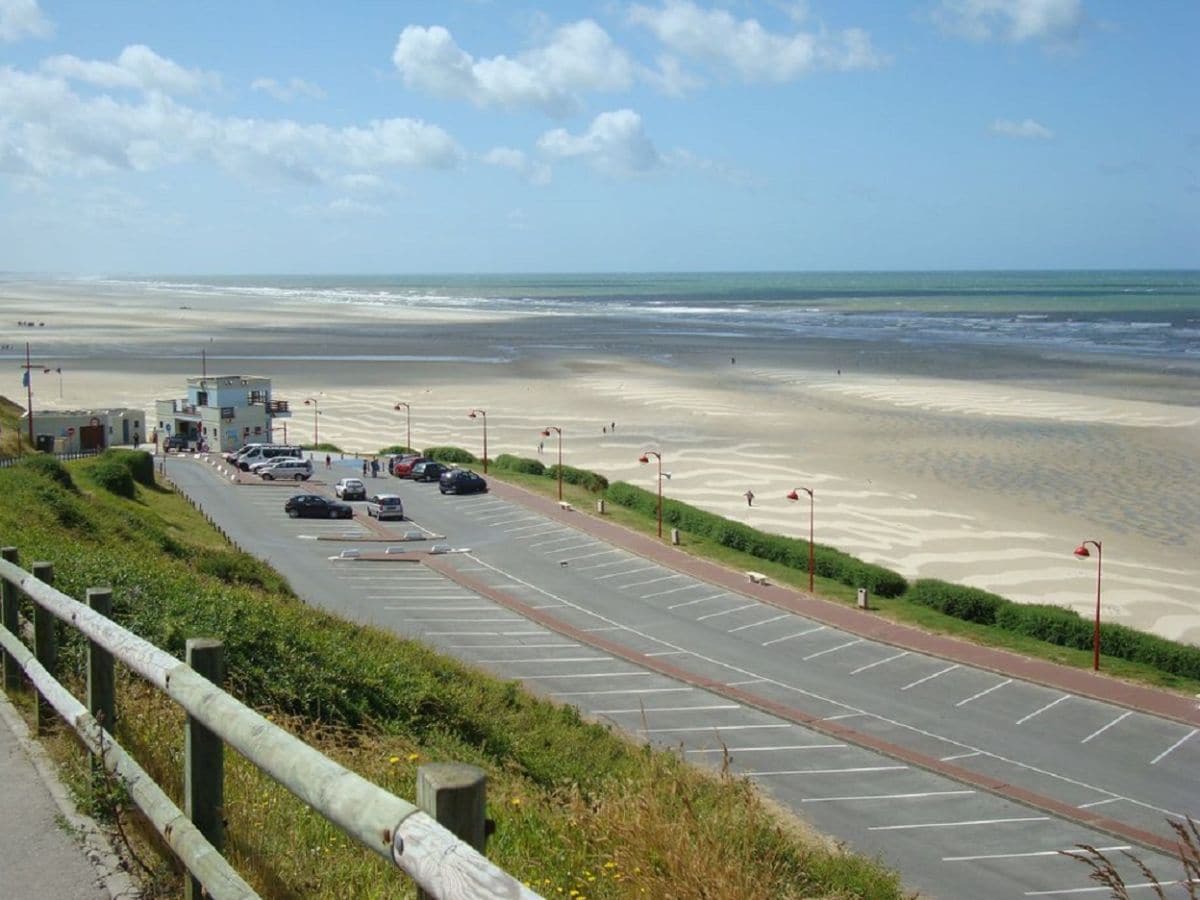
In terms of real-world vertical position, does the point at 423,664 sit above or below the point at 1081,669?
above

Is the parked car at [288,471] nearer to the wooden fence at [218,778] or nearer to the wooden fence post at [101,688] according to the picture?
the wooden fence at [218,778]

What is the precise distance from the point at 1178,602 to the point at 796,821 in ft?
79.9

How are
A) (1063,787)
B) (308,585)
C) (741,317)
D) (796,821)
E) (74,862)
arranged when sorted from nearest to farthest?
1. (74,862)
2. (796,821)
3. (1063,787)
4. (308,585)
5. (741,317)

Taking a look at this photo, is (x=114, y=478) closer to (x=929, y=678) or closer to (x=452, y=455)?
(x=452, y=455)

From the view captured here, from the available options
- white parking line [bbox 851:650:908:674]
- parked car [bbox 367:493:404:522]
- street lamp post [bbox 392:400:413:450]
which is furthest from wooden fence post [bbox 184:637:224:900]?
street lamp post [bbox 392:400:413:450]

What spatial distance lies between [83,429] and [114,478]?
22130 mm

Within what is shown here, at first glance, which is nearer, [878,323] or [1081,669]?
[1081,669]

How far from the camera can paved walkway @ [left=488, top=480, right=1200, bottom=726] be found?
28578 mm

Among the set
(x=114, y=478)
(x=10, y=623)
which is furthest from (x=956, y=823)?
(x=114, y=478)

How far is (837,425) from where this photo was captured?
7538 cm

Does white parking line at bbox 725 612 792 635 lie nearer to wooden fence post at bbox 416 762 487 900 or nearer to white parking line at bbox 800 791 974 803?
white parking line at bbox 800 791 974 803

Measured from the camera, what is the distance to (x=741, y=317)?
639 ft

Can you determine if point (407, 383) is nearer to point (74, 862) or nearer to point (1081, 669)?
point (1081, 669)

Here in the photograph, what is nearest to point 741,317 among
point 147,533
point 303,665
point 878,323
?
point 878,323
